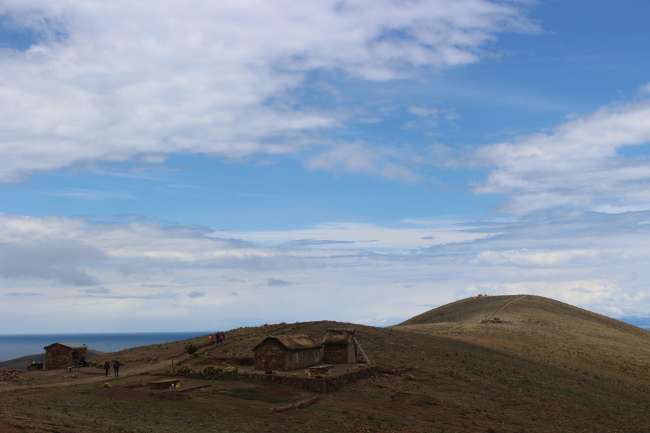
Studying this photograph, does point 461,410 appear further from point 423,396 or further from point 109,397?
point 109,397

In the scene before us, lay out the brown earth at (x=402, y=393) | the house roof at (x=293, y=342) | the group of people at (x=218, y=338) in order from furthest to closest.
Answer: the group of people at (x=218, y=338)
the house roof at (x=293, y=342)
the brown earth at (x=402, y=393)

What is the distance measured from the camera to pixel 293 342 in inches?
1959

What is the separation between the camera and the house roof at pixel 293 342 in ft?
158

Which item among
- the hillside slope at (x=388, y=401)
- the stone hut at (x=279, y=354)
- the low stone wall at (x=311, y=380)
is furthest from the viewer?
the stone hut at (x=279, y=354)

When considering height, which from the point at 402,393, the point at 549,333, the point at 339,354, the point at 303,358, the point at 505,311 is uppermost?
the point at 505,311

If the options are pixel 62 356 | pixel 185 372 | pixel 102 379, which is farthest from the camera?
pixel 62 356

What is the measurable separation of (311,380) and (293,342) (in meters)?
5.98

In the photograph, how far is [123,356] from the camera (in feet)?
208

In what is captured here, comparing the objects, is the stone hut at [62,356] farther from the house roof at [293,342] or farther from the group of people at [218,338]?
the house roof at [293,342]

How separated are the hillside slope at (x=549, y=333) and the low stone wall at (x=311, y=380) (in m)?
28.1

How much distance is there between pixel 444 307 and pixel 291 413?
81.7 m

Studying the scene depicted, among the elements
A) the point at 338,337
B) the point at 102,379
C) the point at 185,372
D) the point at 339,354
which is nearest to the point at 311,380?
the point at 185,372

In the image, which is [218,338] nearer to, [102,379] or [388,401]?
[102,379]

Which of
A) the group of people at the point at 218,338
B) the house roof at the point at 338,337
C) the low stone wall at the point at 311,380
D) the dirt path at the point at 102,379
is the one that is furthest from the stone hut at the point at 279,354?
the group of people at the point at 218,338
